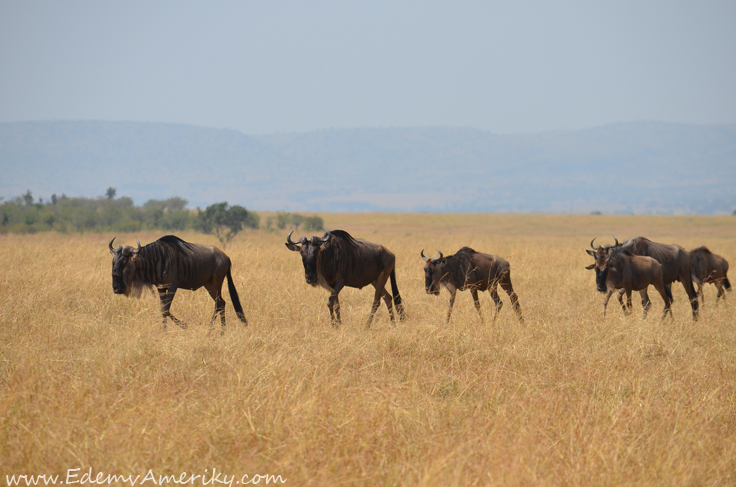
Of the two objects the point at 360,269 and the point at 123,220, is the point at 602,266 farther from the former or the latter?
the point at 123,220

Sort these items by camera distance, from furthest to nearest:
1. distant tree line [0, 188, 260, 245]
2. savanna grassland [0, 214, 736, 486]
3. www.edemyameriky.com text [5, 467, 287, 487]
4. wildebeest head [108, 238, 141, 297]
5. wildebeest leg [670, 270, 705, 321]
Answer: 1. distant tree line [0, 188, 260, 245]
2. wildebeest leg [670, 270, 705, 321]
3. wildebeest head [108, 238, 141, 297]
4. savanna grassland [0, 214, 736, 486]
5. www.edemyameriky.com text [5, 467, 287, 487]

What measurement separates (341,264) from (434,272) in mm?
1508

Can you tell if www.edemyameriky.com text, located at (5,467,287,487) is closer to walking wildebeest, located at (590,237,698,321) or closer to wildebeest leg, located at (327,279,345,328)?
wildebeest leg, located at (327,279,345,328)

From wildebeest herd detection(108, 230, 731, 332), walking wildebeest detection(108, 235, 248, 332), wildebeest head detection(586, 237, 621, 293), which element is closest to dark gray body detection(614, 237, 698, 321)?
wildebeest herd detection(108, 230, 731, 332)

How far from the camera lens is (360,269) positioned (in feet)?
29.6

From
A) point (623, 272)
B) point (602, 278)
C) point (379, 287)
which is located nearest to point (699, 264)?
point (623, 272)

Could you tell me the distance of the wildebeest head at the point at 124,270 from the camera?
7828 millimetres

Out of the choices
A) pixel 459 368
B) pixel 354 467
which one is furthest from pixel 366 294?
pixel 354 467

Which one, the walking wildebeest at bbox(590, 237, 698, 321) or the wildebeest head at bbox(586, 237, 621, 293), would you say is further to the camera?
the walking wildebeest at bbox(590, 237, 698, 321)

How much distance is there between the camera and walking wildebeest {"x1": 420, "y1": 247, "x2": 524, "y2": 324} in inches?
375

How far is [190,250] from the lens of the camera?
8.31m

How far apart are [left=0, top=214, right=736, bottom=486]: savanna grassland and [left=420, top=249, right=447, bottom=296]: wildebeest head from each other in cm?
44

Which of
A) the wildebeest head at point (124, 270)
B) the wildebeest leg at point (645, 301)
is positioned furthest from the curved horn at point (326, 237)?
the wildebeest leg at point (645, 301)

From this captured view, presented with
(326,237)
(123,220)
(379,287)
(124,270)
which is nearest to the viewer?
(124,270)
